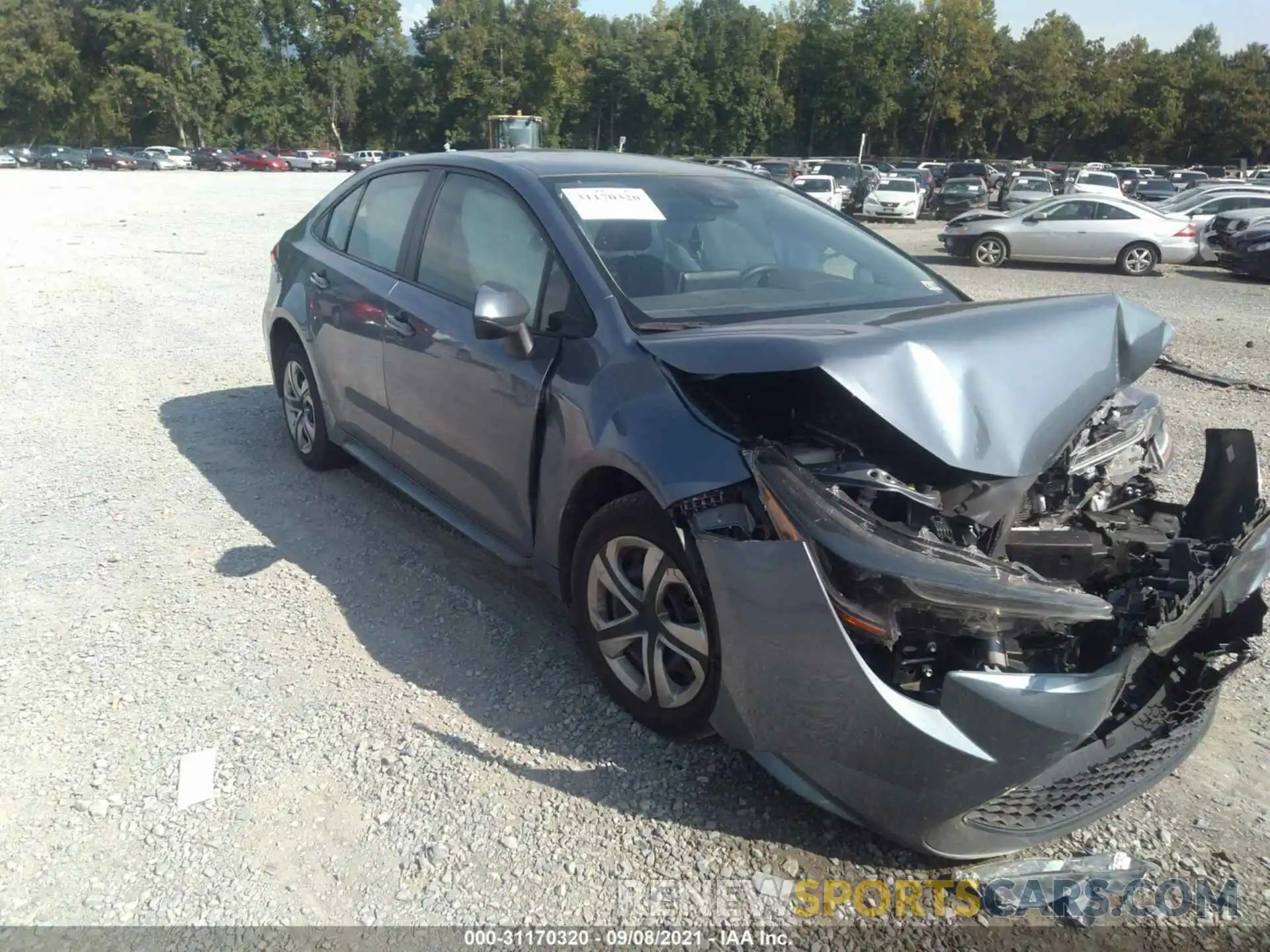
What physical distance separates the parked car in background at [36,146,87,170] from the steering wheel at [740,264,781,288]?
65.5 metres

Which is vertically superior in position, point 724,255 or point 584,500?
point 724,255

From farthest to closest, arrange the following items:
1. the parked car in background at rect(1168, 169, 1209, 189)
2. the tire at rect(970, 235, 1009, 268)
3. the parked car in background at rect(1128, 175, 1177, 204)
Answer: the parked car in background at rect(1168, 169, 1209, 189) → the parked car in background at rect(1128, 175, 1177, 204) → the tire at rect(970, 235, 1009, 268)

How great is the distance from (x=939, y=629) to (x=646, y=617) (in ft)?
3.05

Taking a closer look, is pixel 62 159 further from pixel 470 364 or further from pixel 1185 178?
pixel 470 364

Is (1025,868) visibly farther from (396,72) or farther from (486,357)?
(396,72)

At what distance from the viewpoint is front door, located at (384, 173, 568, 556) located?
351cm

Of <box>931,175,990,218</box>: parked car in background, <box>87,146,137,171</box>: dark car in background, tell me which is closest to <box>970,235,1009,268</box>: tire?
<box>931,175,990,218</box>: parked car in background

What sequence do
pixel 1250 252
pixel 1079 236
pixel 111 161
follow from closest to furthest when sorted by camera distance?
pixel 1250 252 < pixel 1079 236 < pixel 111 161

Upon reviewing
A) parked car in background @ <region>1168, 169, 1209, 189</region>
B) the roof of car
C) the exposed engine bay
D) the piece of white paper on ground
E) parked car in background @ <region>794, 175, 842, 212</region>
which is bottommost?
the piece of white paper on ground

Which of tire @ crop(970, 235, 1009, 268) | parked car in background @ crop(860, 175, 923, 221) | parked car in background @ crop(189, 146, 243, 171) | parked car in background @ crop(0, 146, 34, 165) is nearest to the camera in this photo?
tire @ crop(970, 235, 1009, 268)

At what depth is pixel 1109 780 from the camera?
2668mm

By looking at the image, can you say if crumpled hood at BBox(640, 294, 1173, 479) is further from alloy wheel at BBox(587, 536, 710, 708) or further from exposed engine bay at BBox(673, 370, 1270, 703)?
alloy wheel at BBox(587, 536, 710, 708)

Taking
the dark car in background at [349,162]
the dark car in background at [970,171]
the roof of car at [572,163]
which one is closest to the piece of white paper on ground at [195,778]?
the roof of car at [572,163]

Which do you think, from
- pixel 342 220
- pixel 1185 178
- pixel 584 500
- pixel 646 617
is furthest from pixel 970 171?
pixel 646 617
